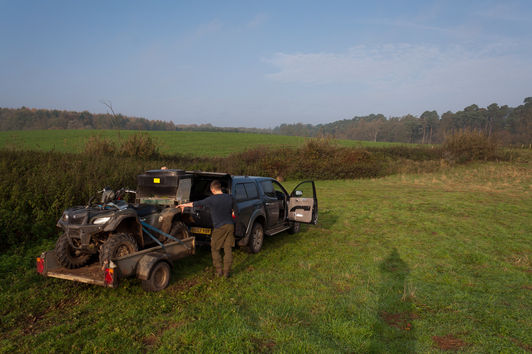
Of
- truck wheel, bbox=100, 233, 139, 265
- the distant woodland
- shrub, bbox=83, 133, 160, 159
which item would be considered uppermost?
the distant woodland

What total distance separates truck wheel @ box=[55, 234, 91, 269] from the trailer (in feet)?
0.28

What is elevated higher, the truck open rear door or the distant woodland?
the distant woodland

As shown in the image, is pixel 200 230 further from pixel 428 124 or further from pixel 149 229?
pixel 428 124

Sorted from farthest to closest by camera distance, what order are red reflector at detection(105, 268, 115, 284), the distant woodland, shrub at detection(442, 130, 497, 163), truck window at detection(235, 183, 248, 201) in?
the distant woodland
shrub at detection(442, 130, 497, 163)
truck window at detection(235, 183, 248, 201)
red reflector at detection(105, 268, 115, 284)

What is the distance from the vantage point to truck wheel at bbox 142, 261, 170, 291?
5305 mm

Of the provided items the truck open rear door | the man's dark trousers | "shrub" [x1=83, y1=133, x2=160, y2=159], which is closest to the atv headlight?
the man's dark trousers

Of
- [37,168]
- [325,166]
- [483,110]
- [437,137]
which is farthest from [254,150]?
[483,110]

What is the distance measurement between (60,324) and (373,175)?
97.0 ft

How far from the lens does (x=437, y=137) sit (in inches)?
3123

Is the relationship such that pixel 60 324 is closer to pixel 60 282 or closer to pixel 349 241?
pixel 60 282

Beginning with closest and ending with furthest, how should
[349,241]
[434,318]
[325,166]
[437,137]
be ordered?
[434,318] → [349,241] → [325,166] → [437,137]

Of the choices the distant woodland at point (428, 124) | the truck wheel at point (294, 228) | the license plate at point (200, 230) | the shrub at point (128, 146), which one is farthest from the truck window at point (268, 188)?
the distant woodland at point (428, 124)

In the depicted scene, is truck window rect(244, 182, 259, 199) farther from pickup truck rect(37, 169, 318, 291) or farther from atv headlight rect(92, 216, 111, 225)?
atv headlight rect(92, 216, 111, 225)

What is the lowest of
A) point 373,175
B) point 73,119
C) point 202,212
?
point 373,175
